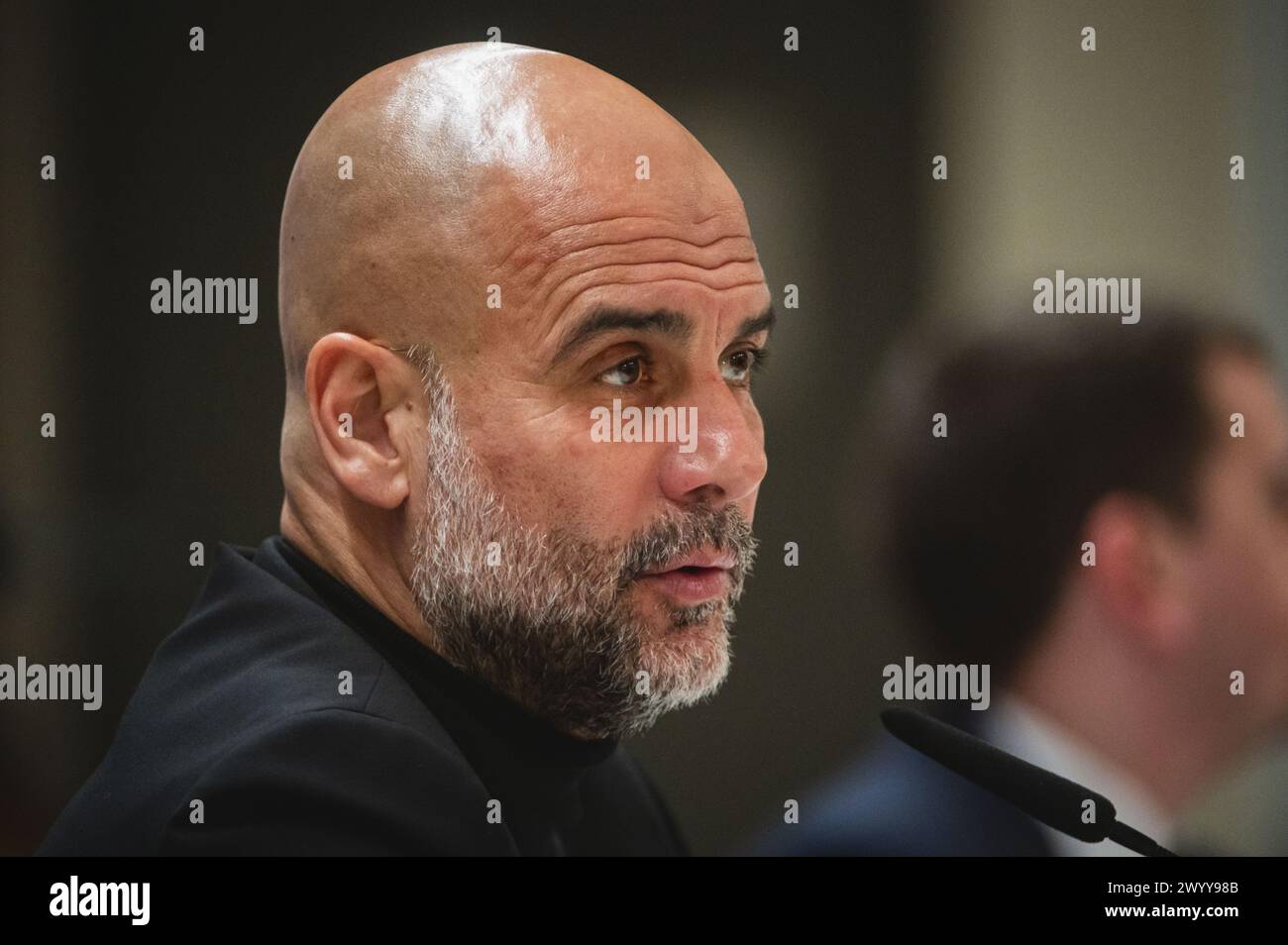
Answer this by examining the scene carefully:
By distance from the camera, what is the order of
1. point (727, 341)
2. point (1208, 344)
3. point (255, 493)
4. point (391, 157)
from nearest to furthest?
point (391, 157), point (727, 341), point (255, 493), point (1208, 344)

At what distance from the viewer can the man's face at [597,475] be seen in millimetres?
1836

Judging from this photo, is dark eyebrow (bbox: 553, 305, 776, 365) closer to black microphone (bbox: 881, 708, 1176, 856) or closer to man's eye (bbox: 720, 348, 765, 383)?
man's eye (bbox: 720, 348, 765, 383)

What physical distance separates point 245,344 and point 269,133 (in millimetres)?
329

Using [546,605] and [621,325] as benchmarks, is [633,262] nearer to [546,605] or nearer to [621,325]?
[621,325]

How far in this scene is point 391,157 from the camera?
1816mm

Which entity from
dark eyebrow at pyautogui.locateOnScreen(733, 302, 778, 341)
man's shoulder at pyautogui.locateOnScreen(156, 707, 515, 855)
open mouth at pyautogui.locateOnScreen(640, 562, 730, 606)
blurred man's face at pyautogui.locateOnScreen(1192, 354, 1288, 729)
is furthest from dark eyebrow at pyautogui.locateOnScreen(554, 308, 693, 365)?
blurred man's face at pyautogui.locateOnScreen(1192, 354, 1288, 729)

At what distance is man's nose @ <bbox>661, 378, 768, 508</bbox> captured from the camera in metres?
1.88

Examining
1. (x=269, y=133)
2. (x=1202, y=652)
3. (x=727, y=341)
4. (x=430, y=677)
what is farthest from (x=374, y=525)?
(x=1202, y=652)

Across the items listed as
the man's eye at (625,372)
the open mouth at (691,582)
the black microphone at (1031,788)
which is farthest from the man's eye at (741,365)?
the black microphone at (1031,788)

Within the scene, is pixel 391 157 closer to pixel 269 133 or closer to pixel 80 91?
pixel 269 133

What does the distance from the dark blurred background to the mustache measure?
0.35 m

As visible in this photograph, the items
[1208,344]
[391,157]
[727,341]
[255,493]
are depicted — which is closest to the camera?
[391,157]

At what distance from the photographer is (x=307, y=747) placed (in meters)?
1.58

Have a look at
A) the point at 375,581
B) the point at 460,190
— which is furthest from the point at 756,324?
the point at 375,581
